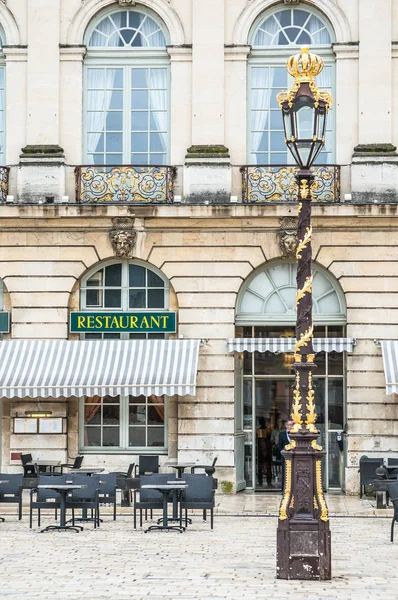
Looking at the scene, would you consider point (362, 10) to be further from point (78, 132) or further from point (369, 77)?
point (78, 132)

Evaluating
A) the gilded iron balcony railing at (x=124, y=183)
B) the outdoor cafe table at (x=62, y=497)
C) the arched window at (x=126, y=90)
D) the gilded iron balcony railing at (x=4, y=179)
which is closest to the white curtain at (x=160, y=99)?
the arched window at (x=126, y=90)

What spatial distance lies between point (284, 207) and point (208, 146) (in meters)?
2.14

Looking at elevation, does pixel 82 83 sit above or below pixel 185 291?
above

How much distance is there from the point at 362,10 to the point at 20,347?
33.4 ft

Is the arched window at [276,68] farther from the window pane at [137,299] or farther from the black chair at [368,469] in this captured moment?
the black chair at [368,469]

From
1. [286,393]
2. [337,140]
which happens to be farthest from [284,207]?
[286,393]

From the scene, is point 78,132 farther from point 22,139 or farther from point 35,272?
point 35,272

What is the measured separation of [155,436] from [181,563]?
1108 cm

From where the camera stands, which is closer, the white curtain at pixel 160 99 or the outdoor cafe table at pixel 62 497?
the outdoor cafe table at pixel 62 497

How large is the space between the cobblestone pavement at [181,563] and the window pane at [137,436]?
17.8 feet

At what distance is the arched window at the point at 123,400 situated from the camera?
27.8 meters

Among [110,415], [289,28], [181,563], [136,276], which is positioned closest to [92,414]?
[110,415]

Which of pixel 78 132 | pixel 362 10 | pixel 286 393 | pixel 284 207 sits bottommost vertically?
pixel 286 393

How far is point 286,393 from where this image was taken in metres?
28.1
